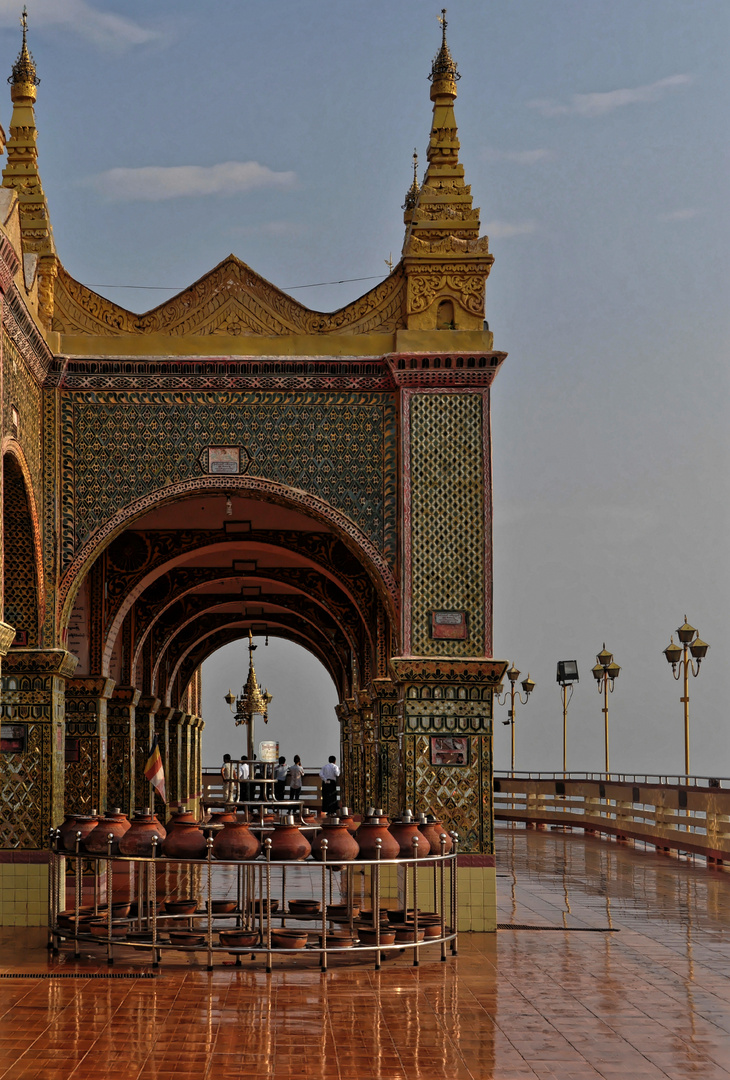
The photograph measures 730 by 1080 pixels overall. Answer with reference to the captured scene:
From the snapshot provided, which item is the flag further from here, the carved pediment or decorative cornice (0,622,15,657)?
the carved pediment

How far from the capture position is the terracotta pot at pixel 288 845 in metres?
8.67

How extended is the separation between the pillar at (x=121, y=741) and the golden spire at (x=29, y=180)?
6405mm

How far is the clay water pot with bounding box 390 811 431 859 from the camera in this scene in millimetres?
9016

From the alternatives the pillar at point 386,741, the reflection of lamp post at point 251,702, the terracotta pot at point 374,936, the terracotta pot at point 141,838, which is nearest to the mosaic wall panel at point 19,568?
the terracotta pot at point 141,838

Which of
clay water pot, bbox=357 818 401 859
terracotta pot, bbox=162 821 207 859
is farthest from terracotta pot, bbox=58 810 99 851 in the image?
clay water pot, bbox=357 818 401 859

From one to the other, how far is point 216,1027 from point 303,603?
46.1ft

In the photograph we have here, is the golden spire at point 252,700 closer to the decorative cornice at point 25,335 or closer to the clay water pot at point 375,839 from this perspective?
the decorative cornice at point 25,335

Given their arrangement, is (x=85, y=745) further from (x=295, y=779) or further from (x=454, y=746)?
(x=295, y=779)

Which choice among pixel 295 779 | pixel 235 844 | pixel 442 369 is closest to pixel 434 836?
pixel 235 844

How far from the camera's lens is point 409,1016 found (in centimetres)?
726

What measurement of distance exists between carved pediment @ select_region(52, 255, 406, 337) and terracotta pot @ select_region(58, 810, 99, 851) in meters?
4.28

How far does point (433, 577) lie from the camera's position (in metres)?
11.0

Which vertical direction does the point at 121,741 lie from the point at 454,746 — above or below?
below

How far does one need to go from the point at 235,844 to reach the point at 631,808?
1295 centimetres
